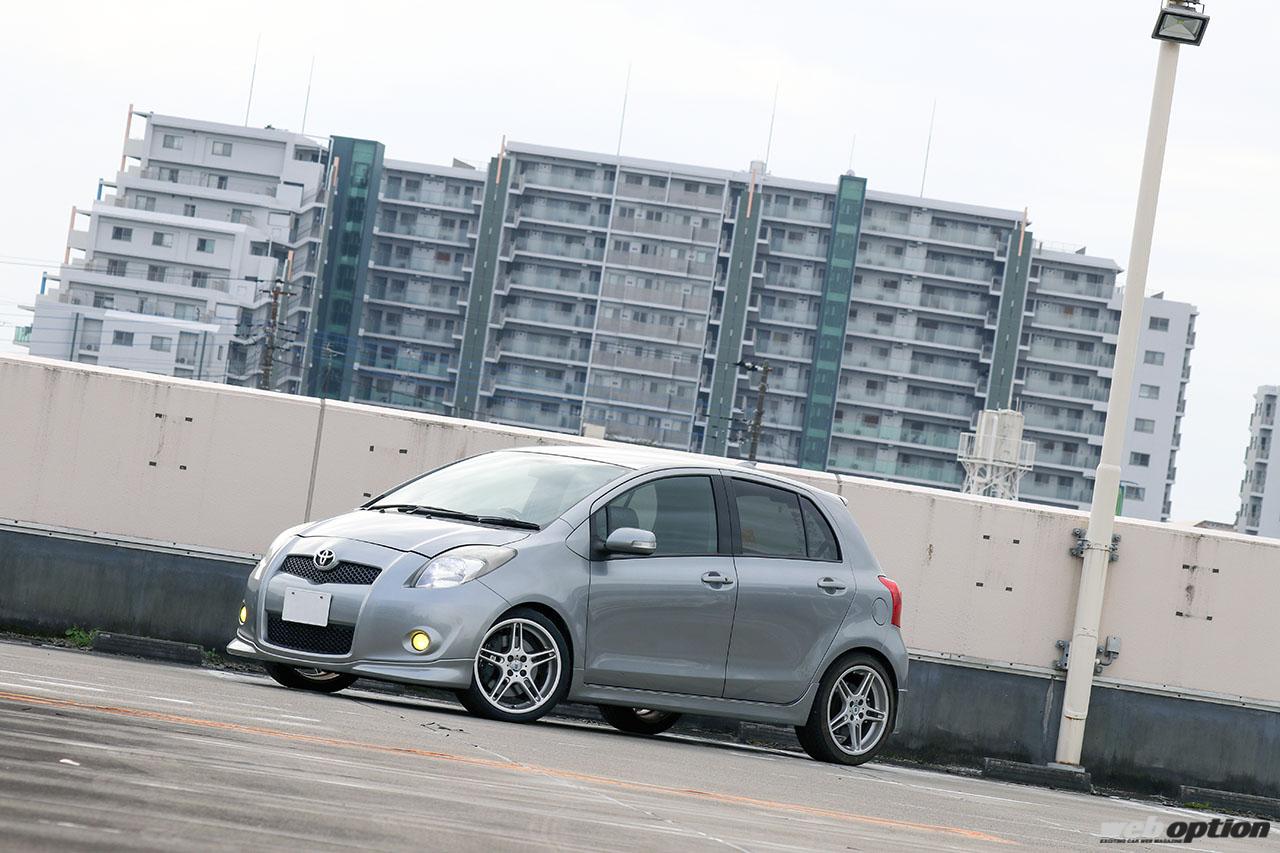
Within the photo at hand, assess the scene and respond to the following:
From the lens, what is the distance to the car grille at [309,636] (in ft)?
29.9

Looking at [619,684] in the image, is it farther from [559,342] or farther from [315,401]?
[559,342]

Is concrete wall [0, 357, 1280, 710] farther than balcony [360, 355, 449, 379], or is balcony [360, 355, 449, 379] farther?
balcony [360, 355, 449, 379]

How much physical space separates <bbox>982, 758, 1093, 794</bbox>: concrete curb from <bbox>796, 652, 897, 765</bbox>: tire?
75.5 inches

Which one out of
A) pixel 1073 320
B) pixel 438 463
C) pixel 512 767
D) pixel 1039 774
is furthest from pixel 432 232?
pixel 512 767

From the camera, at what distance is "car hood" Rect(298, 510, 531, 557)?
30.5 ft

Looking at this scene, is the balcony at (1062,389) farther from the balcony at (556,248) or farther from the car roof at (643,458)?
the car roof at (643,458)

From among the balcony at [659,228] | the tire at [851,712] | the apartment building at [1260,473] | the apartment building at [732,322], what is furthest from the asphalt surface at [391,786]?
the apartment building at [1260,473]

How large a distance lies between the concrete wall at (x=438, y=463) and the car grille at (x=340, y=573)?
3.50 meters

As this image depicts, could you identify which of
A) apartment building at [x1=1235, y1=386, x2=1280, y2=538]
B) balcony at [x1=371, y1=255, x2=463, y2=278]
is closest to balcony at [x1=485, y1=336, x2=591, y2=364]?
balcony at [x1=371, y1=255, x2=463, y2=278]

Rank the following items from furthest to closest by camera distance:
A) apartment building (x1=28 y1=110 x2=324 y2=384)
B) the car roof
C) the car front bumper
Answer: apartment building (x1=28 y1=110 x2=324 y2=384) < the car roof < the car front bumper

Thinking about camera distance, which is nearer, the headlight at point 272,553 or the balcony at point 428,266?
the headlight at point 272,553

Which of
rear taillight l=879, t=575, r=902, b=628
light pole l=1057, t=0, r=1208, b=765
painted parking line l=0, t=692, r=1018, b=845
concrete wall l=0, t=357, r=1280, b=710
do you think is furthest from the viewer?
light pole l=1057, t=0, r=1208, b=765

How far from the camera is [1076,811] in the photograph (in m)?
9.93

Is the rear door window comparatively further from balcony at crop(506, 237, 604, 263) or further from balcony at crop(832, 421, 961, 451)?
balcony at crop(506, 237, 604, 263)
